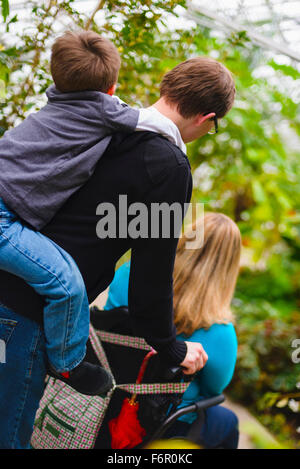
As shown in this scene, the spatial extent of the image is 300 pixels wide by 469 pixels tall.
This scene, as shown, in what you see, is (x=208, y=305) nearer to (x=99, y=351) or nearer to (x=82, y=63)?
(x=99, y=351)

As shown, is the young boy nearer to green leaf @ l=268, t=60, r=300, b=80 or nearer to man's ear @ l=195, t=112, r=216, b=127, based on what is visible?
man's ear @ l=195, t=112, r=216, b=127

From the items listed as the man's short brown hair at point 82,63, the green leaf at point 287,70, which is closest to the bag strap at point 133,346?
the man's short brown hair at point 82,63

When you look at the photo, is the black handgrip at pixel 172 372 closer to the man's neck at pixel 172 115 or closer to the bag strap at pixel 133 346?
the bag strap at pixel 133 346

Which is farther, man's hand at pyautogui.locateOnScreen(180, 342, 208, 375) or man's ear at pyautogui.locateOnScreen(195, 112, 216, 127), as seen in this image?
man's hand at pyautogui.locateOnScreen(180, 342, 208, 375)

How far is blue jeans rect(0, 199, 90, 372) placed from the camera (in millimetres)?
1130

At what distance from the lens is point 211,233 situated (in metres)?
2.00

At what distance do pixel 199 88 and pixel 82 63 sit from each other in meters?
0.35

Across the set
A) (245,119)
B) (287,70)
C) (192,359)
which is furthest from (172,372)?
(287,70)

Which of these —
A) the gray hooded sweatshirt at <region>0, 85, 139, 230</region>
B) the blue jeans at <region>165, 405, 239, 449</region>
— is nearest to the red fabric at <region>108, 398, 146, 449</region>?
the blue jeans at <region>165, 405, 239, 449</region>

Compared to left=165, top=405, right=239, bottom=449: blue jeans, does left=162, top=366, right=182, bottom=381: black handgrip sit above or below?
above

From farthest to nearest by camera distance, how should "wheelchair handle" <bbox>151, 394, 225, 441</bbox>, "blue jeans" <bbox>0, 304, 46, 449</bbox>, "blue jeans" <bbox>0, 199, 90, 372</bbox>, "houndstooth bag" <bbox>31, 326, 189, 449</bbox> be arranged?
"wheelchair handle" <bbox>151, 394, 225, 441</bbox>, "houndstooth bag" <bbox>31, 326, 189, 449</bbox>, "blue jeans" <bbox>0, 304, 46, 449</bbox>, "blue jeans" <bbox>0, 199, 90, 372</bbox>

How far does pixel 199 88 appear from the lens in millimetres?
1285

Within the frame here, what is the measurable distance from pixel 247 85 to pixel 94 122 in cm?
470

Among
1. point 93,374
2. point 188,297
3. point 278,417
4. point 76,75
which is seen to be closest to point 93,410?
point 93,374
